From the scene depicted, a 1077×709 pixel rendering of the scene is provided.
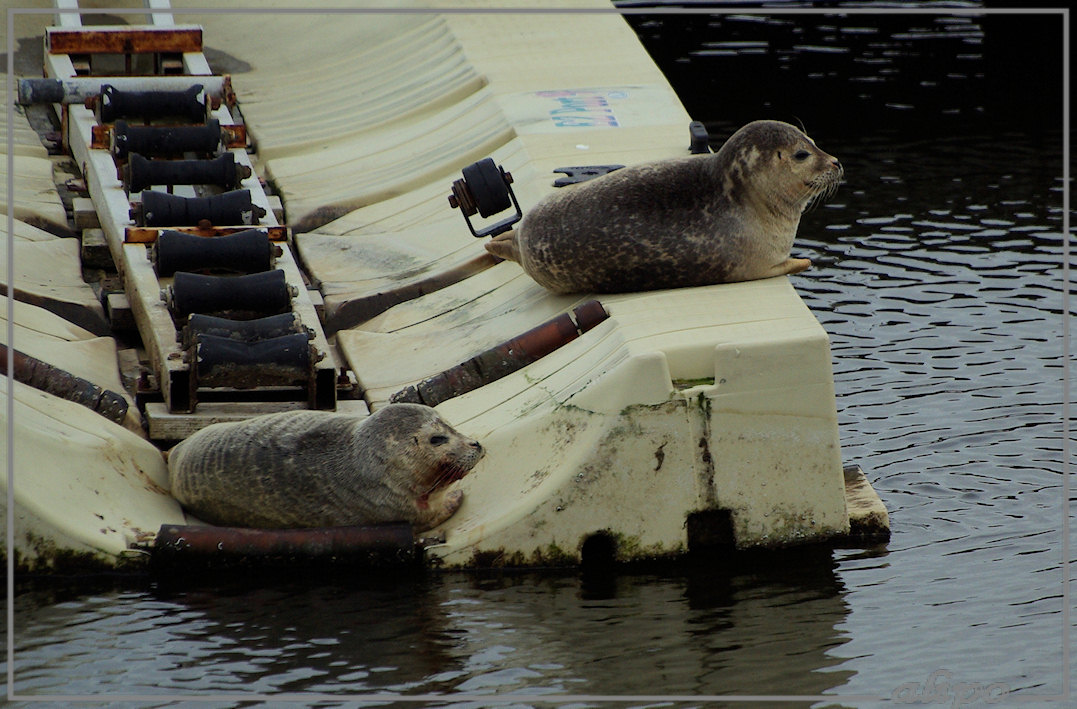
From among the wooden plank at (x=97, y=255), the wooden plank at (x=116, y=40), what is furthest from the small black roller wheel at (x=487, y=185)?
the wooden plank at (x=116, y=40)

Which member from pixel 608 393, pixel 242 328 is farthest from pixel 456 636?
pixel 242 328

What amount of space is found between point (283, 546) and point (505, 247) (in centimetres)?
256

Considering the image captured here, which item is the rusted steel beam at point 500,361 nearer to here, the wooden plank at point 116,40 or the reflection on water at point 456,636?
the reflection on water at point 456,636

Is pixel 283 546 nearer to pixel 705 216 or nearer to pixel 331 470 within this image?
pixel 331 470

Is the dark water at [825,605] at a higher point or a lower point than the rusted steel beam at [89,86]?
lower

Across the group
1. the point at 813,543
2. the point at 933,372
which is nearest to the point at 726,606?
the point at 813,543

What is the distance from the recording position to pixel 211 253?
8.70 metres

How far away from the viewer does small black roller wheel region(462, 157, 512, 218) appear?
8.77 metres

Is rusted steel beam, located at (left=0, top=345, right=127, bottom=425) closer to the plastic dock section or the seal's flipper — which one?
the plastic dock section

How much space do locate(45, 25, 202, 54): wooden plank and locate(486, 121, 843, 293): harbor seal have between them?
5.63 metres

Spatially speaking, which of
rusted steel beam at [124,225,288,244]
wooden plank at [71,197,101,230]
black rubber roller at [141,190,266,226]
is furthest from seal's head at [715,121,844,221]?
wooden plank at [71,197,101,230]

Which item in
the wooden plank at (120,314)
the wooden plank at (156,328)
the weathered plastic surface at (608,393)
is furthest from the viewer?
the wooden plank at (120,314)

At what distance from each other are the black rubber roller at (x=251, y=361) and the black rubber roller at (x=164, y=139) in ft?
10.2

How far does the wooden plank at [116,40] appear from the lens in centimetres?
1245
